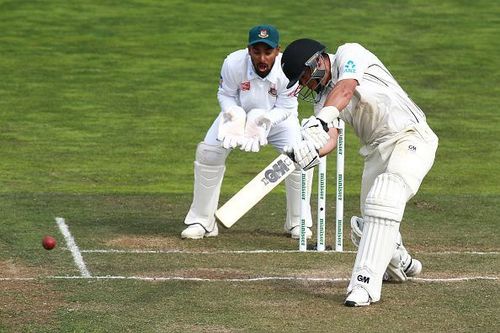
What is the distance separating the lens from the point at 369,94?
8.84 metres

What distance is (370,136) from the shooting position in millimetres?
9055

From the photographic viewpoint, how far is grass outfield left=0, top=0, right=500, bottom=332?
855 cm

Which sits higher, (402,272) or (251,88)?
(251,88)

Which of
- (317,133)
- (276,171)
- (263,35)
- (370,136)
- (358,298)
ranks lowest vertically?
(358,298)

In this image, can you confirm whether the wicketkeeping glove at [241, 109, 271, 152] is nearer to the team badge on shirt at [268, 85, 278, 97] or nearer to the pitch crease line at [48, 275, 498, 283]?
the team badge on shirt at [268, 85, 278, 97]

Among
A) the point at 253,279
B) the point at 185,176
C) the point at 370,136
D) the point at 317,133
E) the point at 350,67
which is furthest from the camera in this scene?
the point at 185,176

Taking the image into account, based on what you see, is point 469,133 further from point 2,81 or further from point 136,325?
point 136,325

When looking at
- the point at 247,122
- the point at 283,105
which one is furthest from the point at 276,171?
the point at 283,105

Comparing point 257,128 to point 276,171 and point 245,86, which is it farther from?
point 276,171

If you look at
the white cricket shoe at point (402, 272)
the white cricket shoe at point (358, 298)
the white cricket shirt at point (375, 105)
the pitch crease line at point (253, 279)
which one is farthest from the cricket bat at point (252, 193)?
the white cricket shoe at point (402, 272)

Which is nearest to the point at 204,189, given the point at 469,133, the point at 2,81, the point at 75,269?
the point at 75,269

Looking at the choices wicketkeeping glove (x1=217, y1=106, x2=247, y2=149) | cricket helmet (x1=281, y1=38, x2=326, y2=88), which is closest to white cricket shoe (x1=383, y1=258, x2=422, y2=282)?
cricket helmet (x1=281, y1=38, x2=326, y2=88)

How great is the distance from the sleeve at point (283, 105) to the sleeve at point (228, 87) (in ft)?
1.17

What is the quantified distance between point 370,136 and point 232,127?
218 cm
